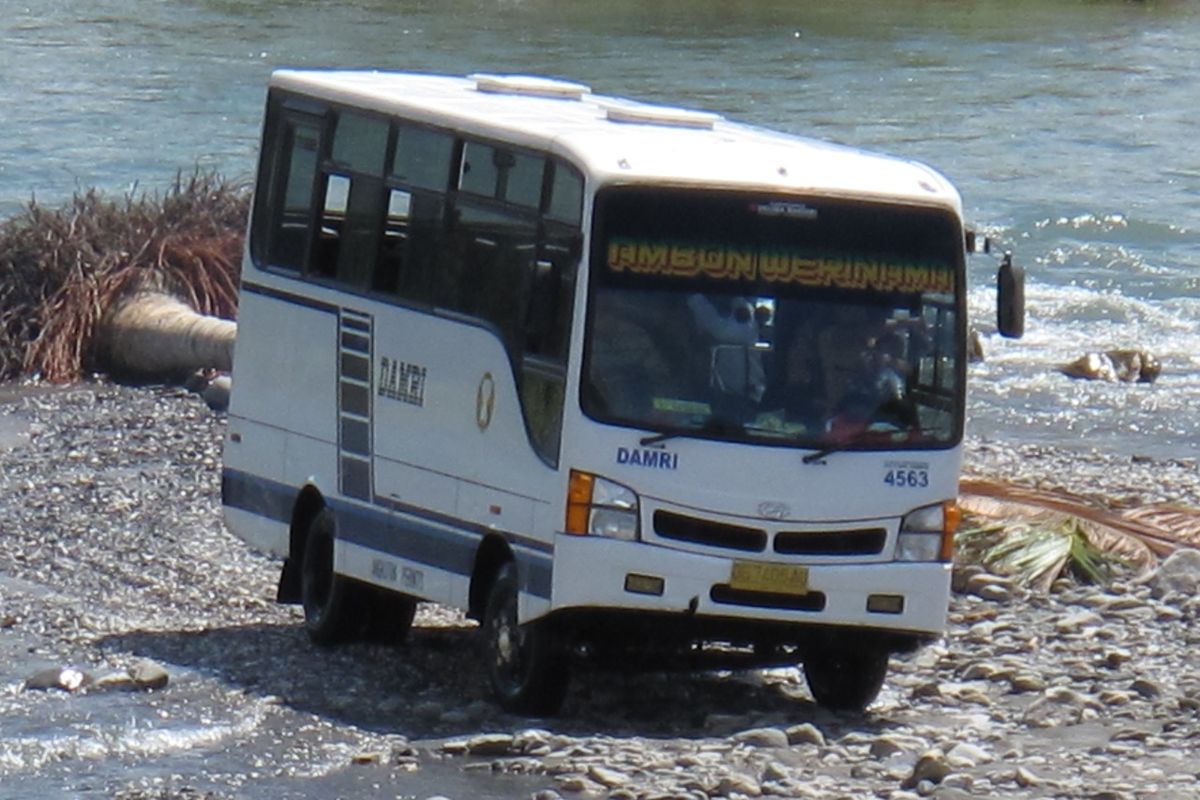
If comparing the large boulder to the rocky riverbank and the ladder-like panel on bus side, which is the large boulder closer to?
the rocky riverbank

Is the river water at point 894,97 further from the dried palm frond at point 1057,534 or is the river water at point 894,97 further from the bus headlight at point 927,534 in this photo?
the bus headlight at point 927,534

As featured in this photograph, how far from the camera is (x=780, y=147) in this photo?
1219cm

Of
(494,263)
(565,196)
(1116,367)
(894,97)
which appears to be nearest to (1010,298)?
(565,196)

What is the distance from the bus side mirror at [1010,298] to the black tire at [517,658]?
2.55 metres

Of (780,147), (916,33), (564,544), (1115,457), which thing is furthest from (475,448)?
(916,33)

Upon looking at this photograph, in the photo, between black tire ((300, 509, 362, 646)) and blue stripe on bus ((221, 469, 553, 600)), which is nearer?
blue stripe on bus ((221, 469, 553, 600))

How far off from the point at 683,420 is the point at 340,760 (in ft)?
6.74

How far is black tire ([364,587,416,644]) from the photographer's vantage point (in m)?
13.9

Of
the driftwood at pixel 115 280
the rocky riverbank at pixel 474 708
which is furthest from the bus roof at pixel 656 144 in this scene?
the driftwood at pixel 115 280

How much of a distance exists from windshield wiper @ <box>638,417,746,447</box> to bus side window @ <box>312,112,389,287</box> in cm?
260

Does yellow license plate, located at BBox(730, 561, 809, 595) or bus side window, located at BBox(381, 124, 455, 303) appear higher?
bus side window, located at BBox(381, 124, 455, 303)

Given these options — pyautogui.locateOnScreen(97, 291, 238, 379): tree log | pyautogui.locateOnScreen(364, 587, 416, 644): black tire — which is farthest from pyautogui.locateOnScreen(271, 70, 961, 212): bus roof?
pyautogui.locateOnScreen(97, 291, 238, 379): tree log

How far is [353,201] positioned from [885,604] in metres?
3.74

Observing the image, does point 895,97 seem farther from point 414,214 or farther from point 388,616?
point 414,214
